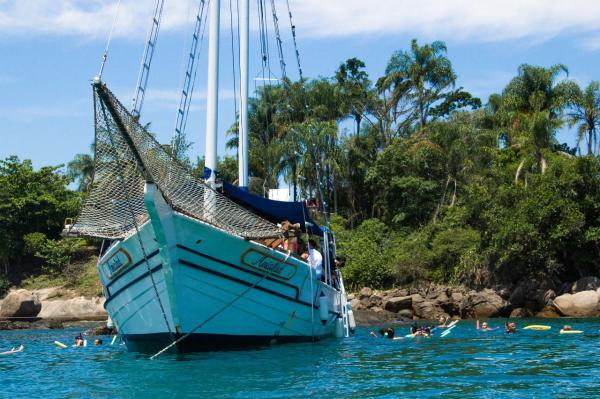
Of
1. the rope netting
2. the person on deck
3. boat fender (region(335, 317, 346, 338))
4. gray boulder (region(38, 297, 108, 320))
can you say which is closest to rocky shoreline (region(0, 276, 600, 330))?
gray boulder (region(38, 297, 108, 320))

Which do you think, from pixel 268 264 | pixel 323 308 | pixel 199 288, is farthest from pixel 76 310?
pixel 199 288

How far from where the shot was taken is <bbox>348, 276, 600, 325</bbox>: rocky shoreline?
3878cm

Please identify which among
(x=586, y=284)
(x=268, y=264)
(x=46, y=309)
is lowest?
(x=46, y=309)

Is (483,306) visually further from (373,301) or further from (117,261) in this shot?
(117,261)

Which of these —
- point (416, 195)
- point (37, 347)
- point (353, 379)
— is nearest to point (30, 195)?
point (416, 195)

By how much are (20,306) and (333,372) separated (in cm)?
3765

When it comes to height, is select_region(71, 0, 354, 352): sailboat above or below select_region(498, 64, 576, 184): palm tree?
below

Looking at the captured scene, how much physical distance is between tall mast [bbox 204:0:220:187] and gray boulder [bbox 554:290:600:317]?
24016 millimetres

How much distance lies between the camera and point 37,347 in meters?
28.9

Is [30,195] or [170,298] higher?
[30,195]

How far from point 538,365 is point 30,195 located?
52092 mm

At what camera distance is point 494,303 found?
4038cm

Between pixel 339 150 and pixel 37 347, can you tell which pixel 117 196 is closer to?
pixel 37 347

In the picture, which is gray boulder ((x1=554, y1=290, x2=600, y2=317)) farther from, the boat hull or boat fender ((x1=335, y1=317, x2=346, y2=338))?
the boat hull
